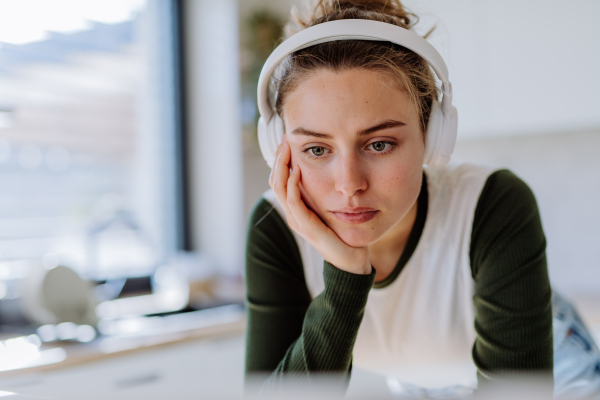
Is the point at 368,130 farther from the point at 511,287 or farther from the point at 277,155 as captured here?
the point at 511,287

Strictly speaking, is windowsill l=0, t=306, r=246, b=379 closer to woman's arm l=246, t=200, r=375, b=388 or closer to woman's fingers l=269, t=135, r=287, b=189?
woman's arm l=246, t=200, r=375, b=388

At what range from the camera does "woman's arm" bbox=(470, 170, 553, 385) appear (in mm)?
731

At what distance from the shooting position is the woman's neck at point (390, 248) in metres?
0.93

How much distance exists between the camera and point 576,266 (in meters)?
2.05

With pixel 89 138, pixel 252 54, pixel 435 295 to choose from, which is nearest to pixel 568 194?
pixel 435 295

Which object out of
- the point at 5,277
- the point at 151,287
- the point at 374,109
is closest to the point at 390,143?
the point at 374,109

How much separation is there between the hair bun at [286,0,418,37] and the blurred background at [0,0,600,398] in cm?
79

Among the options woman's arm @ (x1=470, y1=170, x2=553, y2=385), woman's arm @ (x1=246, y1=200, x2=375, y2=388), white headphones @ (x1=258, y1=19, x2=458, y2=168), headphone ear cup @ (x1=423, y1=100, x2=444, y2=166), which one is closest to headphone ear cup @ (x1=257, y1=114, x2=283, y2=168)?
white headphones @ (x1=258, y1=19, x2=458, y2=168)

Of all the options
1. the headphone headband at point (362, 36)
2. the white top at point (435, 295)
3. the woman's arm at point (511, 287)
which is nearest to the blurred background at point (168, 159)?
the white top at point (435, 295)

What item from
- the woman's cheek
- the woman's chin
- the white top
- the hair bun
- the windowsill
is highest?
the hair bun

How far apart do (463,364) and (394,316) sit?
179 mm

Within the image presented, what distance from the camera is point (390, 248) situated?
0.95 meters

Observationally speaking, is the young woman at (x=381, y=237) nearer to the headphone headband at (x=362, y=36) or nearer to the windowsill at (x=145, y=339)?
the headphone headband at (x=362, y=36)

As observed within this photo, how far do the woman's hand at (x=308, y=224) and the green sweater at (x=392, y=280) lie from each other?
2cm
